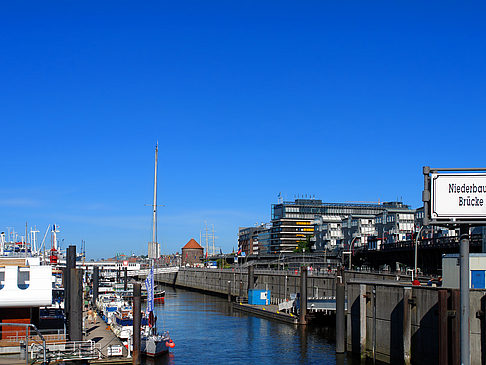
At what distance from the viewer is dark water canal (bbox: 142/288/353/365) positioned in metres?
57.4

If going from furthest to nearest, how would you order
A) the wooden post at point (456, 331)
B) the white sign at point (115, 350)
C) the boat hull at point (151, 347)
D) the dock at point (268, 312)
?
the dock at point (268, 312) → the boat hull at point (151, 347) → the white sign at point (115, 350) → the wooden post at point (456, 331)

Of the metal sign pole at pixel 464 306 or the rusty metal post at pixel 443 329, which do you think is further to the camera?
the rusty metal post at pixel 443 329

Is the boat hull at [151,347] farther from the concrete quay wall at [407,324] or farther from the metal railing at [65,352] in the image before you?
the concrete quay wall at [407,324]

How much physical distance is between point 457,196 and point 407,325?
60.5 ft

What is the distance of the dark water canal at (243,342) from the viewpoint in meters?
57.4

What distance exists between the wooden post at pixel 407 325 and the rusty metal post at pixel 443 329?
22.4ft

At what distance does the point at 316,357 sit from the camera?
57375 millimetres

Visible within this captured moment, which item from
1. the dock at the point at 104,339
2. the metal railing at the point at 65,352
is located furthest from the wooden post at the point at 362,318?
the metal railing at the point at 65,352

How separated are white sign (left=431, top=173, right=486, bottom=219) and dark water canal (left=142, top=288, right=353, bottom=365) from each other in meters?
27.0

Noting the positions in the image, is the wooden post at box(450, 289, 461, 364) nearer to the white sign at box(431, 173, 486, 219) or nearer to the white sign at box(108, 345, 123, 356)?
the white sign at box(431, 173, 486, 219)

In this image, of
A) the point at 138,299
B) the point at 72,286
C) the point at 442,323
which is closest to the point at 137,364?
the point at 138,299

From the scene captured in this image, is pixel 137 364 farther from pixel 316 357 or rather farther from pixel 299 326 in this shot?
pixel 299 326

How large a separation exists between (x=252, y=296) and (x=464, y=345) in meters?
84.8

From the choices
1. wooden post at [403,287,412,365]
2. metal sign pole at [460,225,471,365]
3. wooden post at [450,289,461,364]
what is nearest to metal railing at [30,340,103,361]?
wooden post at [403,287,412,365]
